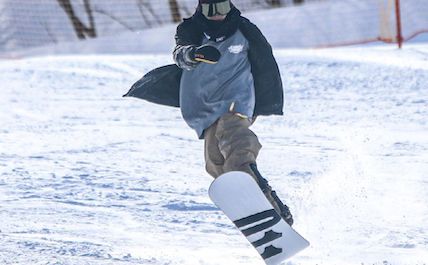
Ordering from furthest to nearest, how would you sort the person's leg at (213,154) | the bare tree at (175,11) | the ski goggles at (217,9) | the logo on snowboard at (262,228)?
the bare tree at (175,11) < the person's leg at (213,154) < the ski goggles at (217,9) < the logo on snowboard at (262,228)

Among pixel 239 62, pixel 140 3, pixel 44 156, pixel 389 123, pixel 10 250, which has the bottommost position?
pixel 140 3

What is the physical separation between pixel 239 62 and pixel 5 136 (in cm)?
442

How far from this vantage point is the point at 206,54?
4.79m

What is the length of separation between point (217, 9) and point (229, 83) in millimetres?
337

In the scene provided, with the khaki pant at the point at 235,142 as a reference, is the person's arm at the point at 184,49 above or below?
above

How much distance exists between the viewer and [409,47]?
1290 centimetres

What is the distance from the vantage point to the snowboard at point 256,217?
4.76 metres

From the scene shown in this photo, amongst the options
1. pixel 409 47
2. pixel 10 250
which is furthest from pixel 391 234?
pixel 409 47

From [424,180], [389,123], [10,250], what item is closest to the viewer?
[10,250]

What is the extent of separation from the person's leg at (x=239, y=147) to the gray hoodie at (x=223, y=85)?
5 centimetres

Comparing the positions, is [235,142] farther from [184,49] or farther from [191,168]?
[191,168]

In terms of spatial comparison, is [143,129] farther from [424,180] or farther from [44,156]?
[424,180]

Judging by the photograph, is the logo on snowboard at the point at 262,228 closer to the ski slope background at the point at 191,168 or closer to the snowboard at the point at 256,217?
the snowboard at the point at 256,217

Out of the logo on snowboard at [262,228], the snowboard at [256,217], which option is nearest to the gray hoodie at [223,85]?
the snowboard at [256,217]
